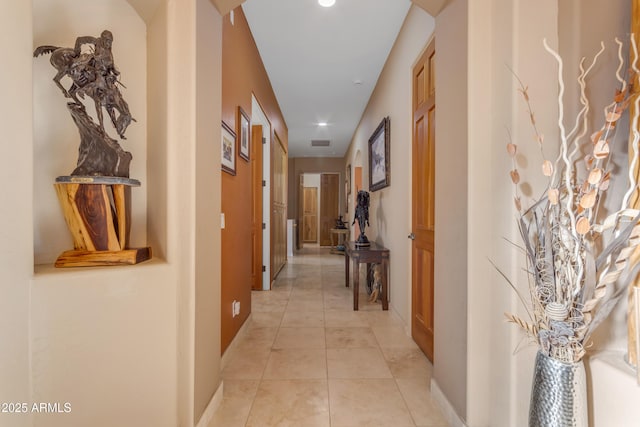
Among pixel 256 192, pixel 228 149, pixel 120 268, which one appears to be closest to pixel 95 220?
pixel 120 268

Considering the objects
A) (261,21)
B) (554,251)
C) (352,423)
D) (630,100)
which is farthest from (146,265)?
(261,21)

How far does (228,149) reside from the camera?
2.30 meters

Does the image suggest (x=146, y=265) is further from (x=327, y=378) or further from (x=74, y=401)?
(x=327, y=378)

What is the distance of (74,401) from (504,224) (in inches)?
70.6

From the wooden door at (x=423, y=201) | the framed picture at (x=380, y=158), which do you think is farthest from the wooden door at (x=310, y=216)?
the wooden door at (x=423, y=201)

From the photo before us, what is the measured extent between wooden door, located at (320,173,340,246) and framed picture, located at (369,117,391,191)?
4988 mm

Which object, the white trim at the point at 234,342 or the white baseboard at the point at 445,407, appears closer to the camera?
the white baseboard at the point at 445,407

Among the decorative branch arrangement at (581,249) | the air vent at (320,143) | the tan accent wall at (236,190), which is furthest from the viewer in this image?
the air vent at (320,143)

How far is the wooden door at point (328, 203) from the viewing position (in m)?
9.51

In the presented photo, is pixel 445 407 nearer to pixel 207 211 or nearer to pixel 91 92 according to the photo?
pixel 207 211

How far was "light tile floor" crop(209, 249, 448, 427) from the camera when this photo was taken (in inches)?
63.8

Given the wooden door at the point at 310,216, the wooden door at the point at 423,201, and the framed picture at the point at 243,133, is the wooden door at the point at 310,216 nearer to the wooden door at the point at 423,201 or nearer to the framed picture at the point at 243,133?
the framed picture at the point at 243,133

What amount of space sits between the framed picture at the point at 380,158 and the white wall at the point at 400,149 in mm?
102

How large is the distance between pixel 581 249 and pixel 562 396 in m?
0.45
